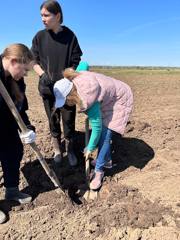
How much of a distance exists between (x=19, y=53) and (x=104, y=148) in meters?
1.57

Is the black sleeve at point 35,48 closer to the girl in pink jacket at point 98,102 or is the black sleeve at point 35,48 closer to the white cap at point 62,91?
the girl in pink jacket at point 98,102

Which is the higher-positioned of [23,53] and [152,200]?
[23,53]

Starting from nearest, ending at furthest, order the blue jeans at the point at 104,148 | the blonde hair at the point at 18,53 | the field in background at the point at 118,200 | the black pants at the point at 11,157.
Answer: the blonde hair at the point at 18,53 → the field in background at the point at 118,200 → the black pants at the point at 11,157 → the blue jeans at the point at 104,148

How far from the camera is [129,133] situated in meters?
6.04

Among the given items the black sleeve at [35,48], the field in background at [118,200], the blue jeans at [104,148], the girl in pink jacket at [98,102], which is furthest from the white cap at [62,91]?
the field in background at [118,200]

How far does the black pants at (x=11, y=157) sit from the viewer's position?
4086 millimetres

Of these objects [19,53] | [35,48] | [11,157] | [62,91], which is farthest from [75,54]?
[11,157]

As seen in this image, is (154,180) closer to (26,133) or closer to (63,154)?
(63,154)

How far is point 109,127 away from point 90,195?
30.7 inches

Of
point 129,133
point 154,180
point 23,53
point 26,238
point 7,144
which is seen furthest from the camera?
point 129,133

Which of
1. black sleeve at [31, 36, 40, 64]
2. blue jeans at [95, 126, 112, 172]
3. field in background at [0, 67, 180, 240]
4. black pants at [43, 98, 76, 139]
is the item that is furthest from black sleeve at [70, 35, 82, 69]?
field in background at [0, 67, 180, 240]

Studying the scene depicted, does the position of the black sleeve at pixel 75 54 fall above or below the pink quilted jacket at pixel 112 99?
above

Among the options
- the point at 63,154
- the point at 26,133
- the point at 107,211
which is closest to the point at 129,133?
the point at 63,154

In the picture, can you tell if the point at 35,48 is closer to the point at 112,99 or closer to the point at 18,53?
the point at 112,99
